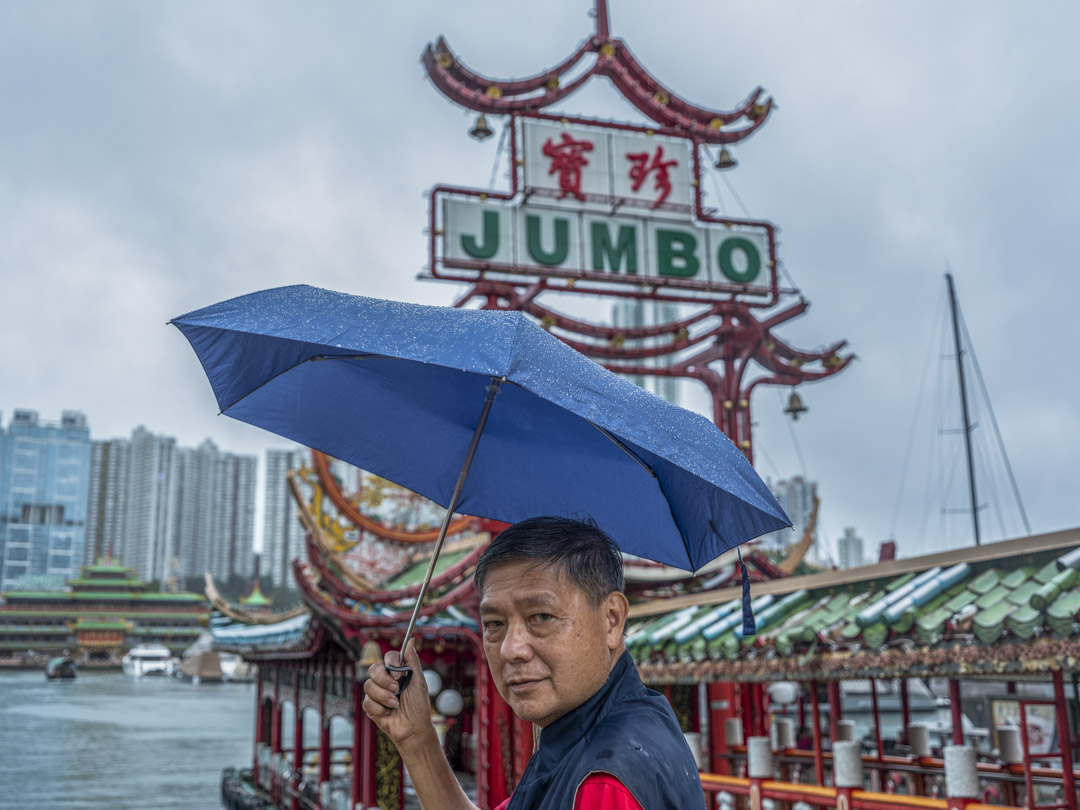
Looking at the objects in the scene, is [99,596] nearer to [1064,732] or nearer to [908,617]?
[908,617]

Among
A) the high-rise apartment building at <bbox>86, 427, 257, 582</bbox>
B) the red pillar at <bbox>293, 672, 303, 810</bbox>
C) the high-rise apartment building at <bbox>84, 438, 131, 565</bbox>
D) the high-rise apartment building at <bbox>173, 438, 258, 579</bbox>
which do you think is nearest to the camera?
A: the red pillar at <bbox>293, 672, 303, 810</bbox>

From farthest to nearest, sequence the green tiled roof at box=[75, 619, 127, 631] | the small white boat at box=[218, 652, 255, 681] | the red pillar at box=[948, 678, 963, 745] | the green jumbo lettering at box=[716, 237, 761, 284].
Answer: the small white boat at box=[218, 652, 255, 681] → the green tiled roof at box=[75, 619, 127, 631] → the green jumbo lettering at box=[716, 237, 761, 284] → the red pillar at box=[948, 678, 963, 745]

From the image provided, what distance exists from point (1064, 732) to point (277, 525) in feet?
480

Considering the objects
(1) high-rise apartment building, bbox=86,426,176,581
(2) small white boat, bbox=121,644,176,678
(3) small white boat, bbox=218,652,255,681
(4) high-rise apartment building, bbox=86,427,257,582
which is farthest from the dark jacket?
(1) high-rise apartment building, bbox=86,426,176,581

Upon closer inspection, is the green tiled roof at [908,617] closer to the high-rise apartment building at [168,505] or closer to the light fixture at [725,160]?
the light fixture at [725,160]

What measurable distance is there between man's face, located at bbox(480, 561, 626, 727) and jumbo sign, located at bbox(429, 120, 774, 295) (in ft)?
45.7

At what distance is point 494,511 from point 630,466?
508 millimetres

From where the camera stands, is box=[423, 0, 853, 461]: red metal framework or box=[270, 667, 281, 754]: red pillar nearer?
box=[423, 0, 853, 461]: red metal framework

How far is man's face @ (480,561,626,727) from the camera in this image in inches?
78.7

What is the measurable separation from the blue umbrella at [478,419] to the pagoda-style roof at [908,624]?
14.9ft

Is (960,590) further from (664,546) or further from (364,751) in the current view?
(364,751)

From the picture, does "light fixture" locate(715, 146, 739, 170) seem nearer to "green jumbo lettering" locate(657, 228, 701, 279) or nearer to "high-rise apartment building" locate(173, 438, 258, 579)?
"green jumbo lettering" locate(657, 228, 701, 279)

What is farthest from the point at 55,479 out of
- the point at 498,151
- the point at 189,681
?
the point at 498,151

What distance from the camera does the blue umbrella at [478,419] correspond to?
2205 millimetres
